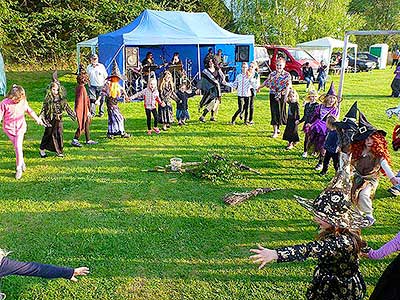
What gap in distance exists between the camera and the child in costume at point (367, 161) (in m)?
5.05

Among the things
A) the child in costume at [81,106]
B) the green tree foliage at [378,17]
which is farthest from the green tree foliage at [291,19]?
the child in costume at [81,106]

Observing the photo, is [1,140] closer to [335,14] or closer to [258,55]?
[258,55]

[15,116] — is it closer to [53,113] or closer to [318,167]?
[53,113]

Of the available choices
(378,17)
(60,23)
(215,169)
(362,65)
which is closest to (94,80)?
(215,169)

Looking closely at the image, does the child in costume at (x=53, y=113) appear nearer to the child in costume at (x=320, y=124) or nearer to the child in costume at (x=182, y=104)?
the child in costume at (x=182, y=104)

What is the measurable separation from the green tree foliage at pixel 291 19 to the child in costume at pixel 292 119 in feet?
77.0

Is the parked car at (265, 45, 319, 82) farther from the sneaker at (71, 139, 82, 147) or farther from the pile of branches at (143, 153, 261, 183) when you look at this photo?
the pile of branches at (143, 153, 261, 183)

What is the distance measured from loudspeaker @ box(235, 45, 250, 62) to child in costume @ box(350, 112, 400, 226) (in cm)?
1279

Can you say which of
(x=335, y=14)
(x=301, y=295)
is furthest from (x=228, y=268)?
(x=335, y=14)

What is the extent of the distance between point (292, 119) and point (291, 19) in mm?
24606

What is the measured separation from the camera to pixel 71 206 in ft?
20.0

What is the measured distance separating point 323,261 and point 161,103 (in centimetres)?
801

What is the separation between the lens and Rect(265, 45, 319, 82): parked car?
2175 cm

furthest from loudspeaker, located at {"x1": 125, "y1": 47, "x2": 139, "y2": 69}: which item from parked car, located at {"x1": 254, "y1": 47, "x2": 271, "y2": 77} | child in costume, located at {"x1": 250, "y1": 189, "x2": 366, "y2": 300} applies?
child in costume, located at {"x1": 250, "y1": 189, "x2": 366, "y2": 300}
